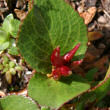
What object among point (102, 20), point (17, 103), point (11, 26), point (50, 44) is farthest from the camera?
point (102, 20)

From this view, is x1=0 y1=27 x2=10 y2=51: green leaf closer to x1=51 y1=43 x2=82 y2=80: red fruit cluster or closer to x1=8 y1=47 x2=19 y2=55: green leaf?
x1=8 y1=47 x2=19 y2=55: green leaf

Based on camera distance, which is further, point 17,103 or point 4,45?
point 4,45

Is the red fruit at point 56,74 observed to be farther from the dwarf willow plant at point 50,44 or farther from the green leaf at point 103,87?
the green leaf at point 103,87

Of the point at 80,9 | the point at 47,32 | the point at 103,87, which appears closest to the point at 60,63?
the point at 47,32

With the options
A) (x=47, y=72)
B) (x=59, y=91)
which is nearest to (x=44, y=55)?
(x=47, y=72)

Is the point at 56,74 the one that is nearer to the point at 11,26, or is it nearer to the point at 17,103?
the point at 17,103

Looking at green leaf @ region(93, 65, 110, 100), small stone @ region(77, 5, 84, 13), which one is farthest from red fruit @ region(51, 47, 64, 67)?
small stone @ region(77, 5, 84, 13)

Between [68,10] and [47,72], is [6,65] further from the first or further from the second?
[68,10]
